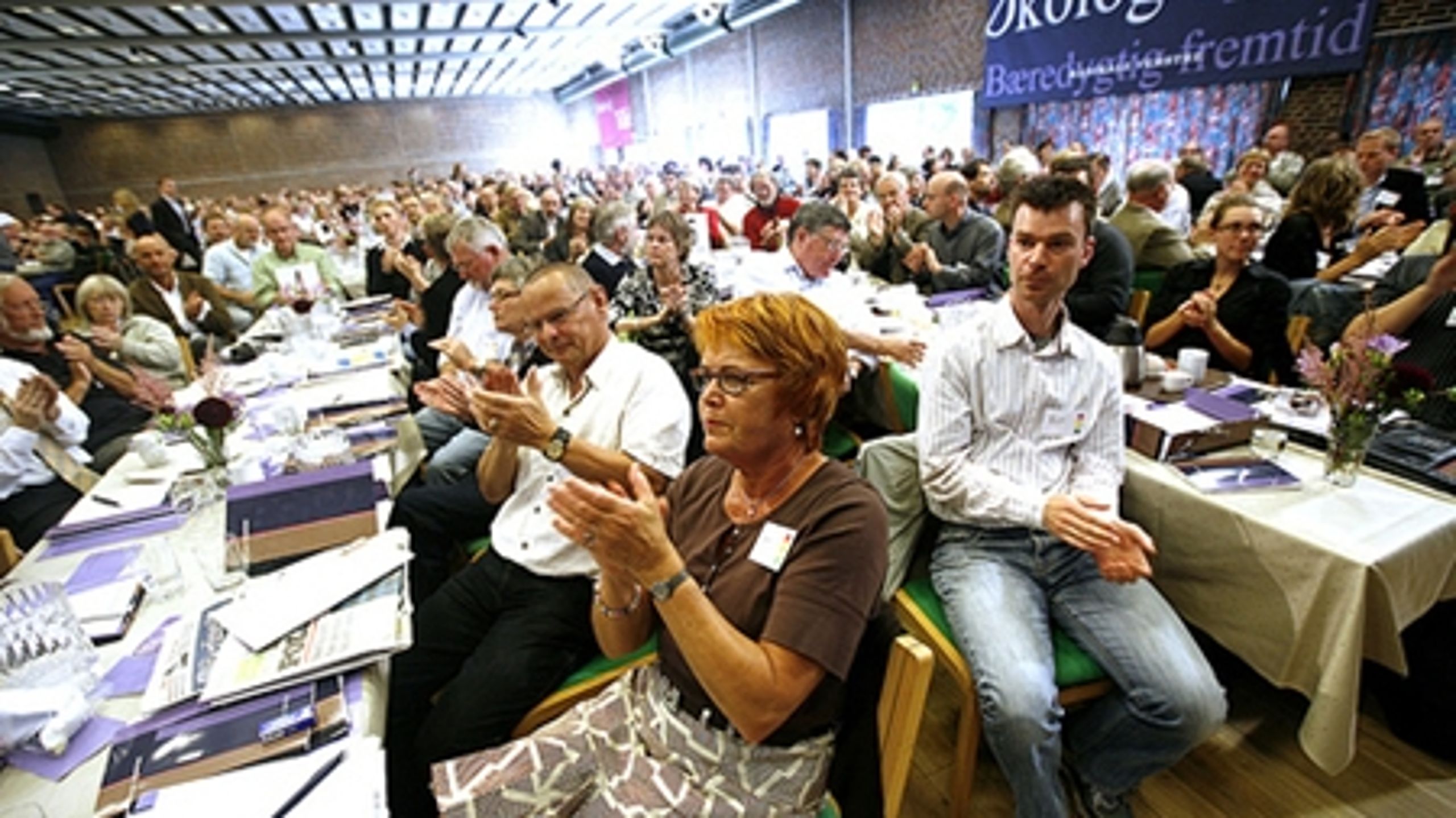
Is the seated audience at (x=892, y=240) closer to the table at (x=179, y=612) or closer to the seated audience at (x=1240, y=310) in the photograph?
the seated audience at (x=1240, y=310)

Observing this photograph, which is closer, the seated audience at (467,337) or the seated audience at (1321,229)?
the seated audience at (467,337)

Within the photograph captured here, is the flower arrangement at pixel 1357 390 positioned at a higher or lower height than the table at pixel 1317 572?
higher

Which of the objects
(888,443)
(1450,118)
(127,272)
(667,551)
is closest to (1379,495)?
(888,443)

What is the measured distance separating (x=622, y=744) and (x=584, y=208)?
5.32m

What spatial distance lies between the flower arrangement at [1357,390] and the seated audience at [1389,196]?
3.02 meters

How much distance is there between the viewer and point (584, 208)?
233 inches

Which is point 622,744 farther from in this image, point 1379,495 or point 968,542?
point 1379,495

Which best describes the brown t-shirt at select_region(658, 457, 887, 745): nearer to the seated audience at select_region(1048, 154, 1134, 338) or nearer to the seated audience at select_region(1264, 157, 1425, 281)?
the seated audience at select_region(1048, 154, 1134, 338)

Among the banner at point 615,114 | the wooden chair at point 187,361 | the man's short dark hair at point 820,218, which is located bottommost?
the wooden chair at point 187,361

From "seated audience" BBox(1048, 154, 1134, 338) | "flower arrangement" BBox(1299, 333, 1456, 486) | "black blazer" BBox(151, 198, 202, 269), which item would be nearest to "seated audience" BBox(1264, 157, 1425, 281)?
"seated audience" BBox(1048, 154, 1134, 338)

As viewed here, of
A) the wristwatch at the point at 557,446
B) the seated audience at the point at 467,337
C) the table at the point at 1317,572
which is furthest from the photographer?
the seated audience at the point at 467,337

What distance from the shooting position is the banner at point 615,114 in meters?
22.4

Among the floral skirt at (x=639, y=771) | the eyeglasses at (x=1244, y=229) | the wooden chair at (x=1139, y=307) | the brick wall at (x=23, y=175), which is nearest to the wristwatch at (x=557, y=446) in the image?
the floral skirt at (x=639, y=771)

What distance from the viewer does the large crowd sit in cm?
115
